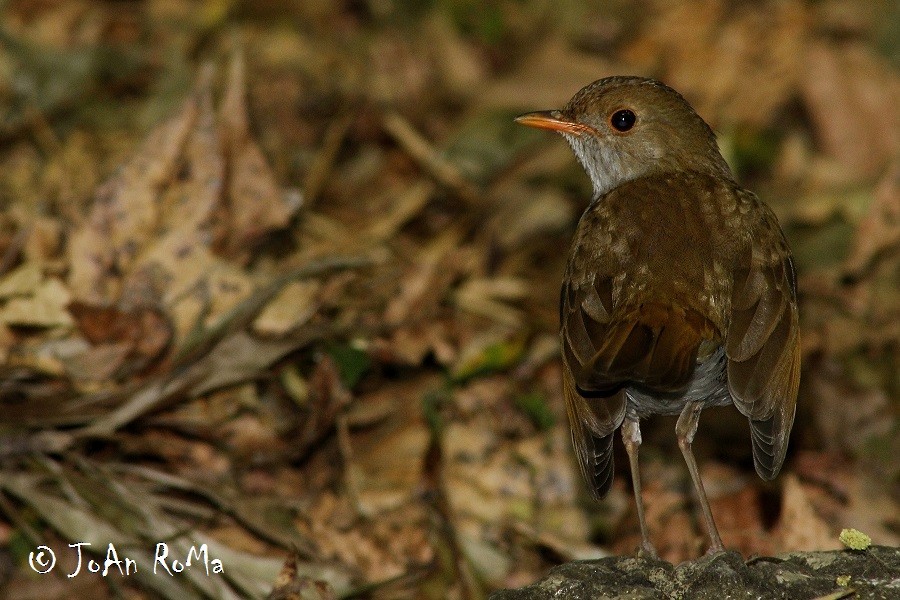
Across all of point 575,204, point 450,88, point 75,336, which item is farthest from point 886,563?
point 450,88

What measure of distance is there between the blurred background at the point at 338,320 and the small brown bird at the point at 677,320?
90 centimetres

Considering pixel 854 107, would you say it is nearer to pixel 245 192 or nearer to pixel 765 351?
pixel 245 192

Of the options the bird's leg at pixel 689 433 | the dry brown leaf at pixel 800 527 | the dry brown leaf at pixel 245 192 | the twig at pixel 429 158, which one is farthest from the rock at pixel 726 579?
the twig at pixel 429 158

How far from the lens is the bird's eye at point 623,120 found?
5556 millimetres

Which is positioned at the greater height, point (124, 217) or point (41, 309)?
point (124, 217)

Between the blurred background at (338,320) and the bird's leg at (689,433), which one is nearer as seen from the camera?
the bird's leg at (689,433)

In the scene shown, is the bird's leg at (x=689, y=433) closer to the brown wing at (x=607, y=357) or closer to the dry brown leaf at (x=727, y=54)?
the brown wing at (x=607, y=357)

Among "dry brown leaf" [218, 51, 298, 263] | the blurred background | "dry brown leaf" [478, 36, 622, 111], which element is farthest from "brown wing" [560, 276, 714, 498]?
"dry brown leaf" [478, 36, 622, 111]

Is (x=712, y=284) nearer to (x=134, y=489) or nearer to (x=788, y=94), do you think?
(x=134, y=489)

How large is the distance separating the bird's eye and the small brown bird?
0.40m

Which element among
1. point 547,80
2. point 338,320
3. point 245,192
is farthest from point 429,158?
point 338,320

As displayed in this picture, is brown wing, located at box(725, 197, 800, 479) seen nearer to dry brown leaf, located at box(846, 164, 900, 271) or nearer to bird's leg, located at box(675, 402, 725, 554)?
bird's leg, located at box(675, 402, 725, 554)

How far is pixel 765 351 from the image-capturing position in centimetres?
438

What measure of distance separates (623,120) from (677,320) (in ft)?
5.11
